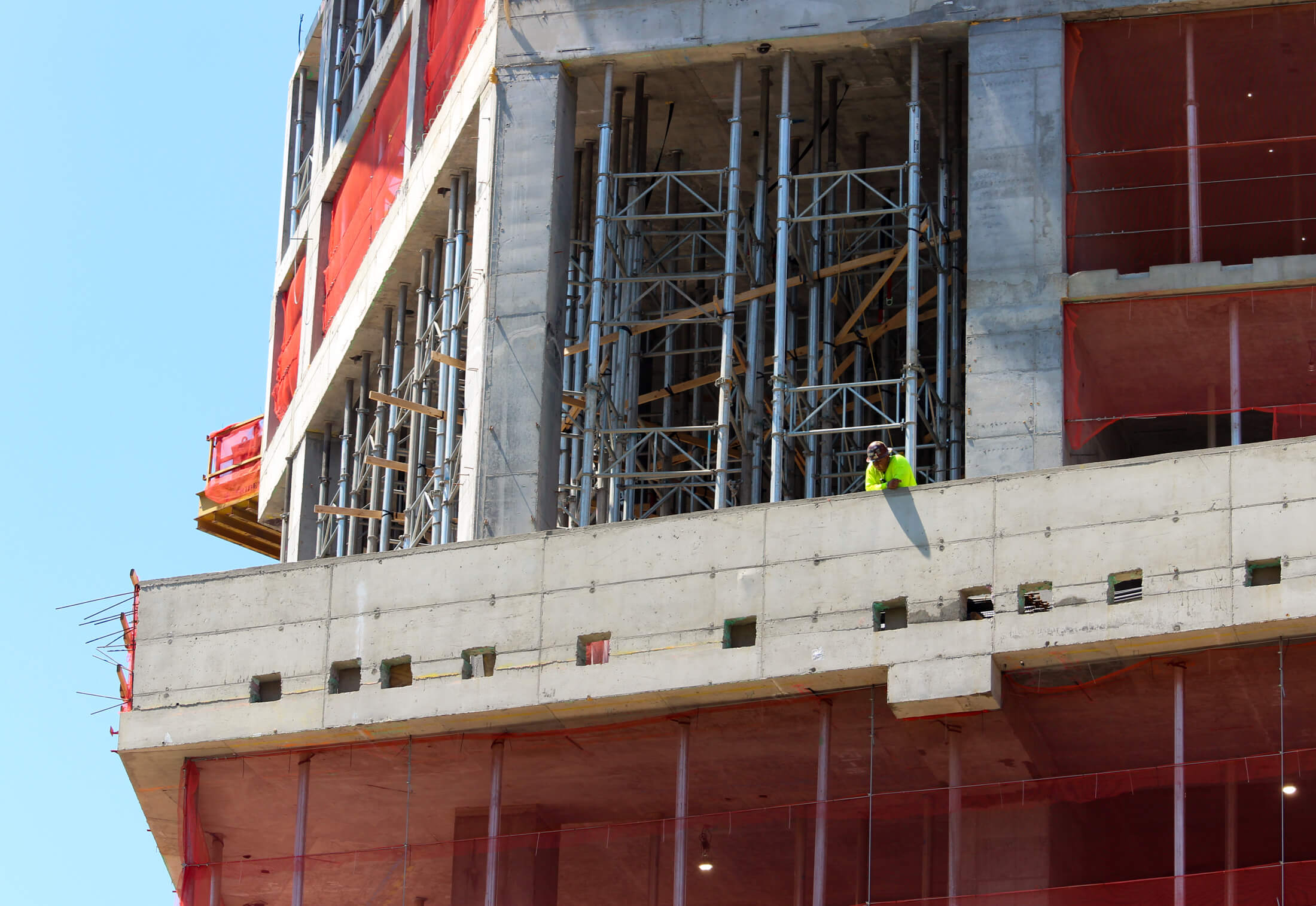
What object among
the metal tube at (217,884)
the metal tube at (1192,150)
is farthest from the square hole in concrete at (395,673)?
the metal tube at (1192,150)

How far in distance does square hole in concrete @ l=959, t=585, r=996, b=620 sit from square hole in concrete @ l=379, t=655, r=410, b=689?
6048mm

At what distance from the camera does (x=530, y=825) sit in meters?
25.8

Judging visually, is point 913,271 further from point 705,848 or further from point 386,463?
point 386,463

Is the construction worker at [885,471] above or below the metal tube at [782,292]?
below

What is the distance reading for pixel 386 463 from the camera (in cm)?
3291

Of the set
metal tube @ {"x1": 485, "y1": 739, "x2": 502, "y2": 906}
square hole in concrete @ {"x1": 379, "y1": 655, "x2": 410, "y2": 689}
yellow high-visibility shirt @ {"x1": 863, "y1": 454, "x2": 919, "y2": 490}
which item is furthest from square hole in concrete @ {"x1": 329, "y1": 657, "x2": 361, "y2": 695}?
yellow high-visibility shirt @ {"x1": 863, "y1": 454, "x2": 919, "y2": 490}

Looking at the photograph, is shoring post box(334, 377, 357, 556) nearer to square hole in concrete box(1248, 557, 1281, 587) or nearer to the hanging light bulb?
the hanging light bulb

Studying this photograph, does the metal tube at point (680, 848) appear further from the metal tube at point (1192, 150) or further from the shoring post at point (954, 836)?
the metal tube at point (1192, 150)

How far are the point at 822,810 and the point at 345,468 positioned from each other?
639 inches

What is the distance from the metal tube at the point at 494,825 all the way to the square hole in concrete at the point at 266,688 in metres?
2.47

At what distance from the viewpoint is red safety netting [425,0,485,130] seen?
31719 millimetres

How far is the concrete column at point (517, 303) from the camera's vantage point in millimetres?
27719

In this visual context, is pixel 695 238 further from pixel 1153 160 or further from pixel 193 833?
pixel 193 833

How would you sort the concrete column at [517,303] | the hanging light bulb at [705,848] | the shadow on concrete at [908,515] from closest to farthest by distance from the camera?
the hanging light bulb at [705,848] < the shadow on concrete at [908,515] < the concrete column at [517,303]
